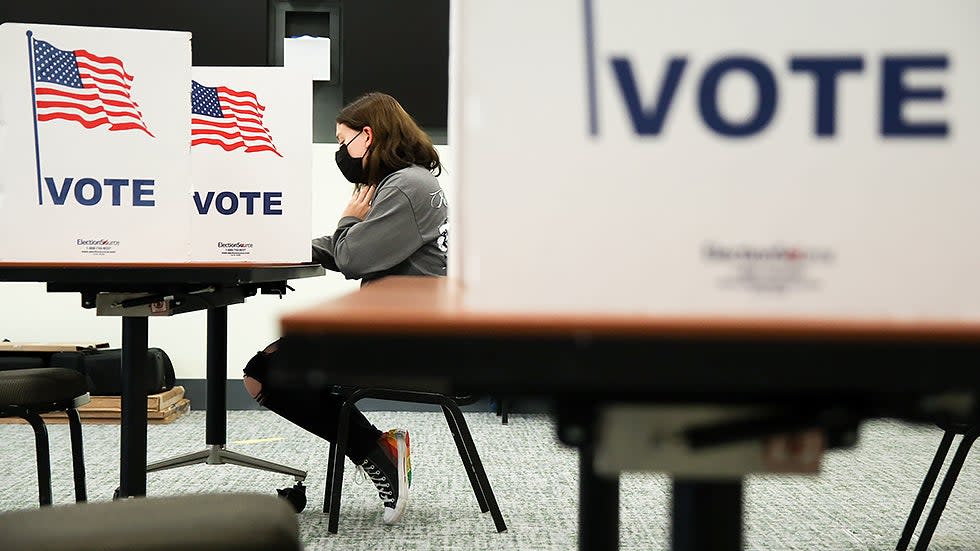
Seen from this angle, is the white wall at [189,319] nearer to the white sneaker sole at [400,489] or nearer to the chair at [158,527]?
the white sneaker sole at [400,489]

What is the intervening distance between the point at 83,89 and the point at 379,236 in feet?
2.31

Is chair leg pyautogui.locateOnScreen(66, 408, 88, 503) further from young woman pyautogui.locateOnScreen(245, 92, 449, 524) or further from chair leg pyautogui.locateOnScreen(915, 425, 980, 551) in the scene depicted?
chair leg pyautogui.locateOnScreen(915, 425, 980, 551)

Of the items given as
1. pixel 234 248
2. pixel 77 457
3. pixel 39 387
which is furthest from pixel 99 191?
pixel 77 457

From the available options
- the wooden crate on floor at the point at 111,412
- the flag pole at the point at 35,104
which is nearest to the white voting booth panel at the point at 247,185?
the flag pole at the point at 35,104

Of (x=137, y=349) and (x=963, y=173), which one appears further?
(x=137, y=349)

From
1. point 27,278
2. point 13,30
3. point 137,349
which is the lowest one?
point 137,349

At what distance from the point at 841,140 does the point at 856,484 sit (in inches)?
94.7

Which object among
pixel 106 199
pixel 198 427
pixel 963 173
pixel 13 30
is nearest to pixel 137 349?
pixel 106 199

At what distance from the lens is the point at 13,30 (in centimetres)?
Answer: 160

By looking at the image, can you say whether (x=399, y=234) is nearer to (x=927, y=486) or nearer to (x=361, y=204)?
(x=361, y=204)

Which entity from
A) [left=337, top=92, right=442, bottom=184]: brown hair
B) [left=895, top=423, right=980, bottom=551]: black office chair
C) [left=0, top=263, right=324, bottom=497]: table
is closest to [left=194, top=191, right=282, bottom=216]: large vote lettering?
[left=0, top=263, right=324, bottom=497]: table

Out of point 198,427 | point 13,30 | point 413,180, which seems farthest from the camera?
Result: point 198,427

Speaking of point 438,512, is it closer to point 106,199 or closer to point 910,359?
point 106,199

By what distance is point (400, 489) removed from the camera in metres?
2.13
